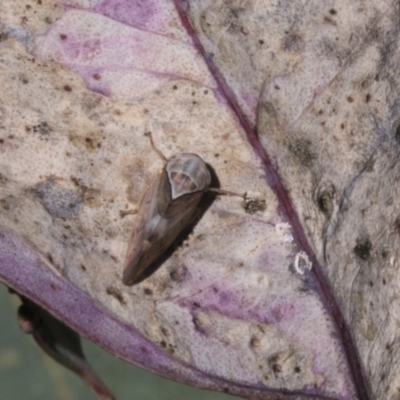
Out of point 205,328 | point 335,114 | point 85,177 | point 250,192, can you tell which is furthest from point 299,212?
point 85,177

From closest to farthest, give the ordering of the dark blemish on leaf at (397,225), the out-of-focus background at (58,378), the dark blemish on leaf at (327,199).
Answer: the dark blemish on leaf at (397,225)
the dark blemish on leaf at (327,199)
the out-of-focus background at (58,378)

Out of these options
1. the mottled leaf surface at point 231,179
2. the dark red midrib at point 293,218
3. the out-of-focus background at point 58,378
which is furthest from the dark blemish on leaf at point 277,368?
the out-of-focus background at point 58,378

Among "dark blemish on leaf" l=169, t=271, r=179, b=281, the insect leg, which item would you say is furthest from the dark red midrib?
"dark blemish on leaf" l=169, t=271, r=179, b=281

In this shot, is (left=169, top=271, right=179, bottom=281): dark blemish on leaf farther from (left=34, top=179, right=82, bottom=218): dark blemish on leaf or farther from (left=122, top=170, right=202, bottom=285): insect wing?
(left=34, top=179, right=82, bottom=218): dark blemish on leaf

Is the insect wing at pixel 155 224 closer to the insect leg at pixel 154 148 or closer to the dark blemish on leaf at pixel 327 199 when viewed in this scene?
the insect leg at pixel 154 148

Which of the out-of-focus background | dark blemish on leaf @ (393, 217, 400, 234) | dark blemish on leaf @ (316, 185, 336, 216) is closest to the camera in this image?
dark blemish on leaf @ (393, 217, 400, 234)

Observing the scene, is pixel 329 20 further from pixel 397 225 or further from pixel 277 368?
pixel 277 368

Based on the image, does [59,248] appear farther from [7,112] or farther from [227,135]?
[227,135]
